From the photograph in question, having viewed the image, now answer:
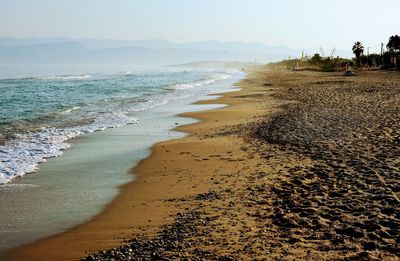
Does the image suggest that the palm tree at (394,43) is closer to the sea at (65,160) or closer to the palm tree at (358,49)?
the palm tree at (358,49)

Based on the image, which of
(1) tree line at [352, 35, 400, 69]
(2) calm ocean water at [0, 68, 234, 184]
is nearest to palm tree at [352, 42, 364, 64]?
(1) tree line at [352, 35, 400, 69]

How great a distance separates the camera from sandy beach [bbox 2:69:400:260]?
15.8 feet

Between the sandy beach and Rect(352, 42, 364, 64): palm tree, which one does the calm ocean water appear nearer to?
the sandy beach

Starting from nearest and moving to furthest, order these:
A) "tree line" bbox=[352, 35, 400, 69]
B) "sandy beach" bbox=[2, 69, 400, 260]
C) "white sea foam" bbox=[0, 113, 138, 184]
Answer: "sandy beach" bbox=[2, 69, 400, 260] < "white sea foam" bbox=[0, 113, 138, 184] < "tree line" bbox=[352, 35, 400, 69]

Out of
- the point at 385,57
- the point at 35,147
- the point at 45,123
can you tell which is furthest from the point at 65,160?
the point at 385,57

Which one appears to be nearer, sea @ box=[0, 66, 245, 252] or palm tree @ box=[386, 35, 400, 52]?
sea @ box=[0, 66, 245, 252]

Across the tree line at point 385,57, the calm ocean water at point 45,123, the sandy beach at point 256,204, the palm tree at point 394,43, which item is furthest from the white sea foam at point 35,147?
the palm tree at point 394,43

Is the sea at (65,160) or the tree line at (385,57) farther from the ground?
the tree line at (385,57)

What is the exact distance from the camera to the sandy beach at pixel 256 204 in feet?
15.8

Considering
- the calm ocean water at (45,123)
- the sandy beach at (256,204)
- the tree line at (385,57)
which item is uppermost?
the tree line at (385,57)

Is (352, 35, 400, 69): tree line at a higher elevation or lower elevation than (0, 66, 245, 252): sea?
higher

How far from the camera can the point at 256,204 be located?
6.28m

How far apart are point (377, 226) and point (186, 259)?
8.54ft

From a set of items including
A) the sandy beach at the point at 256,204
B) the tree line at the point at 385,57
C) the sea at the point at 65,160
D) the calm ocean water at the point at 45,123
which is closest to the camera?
the sandy beach at the point at 256,204
